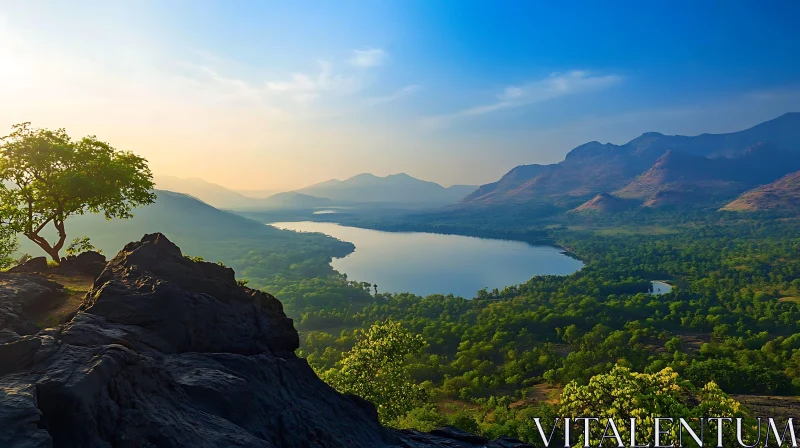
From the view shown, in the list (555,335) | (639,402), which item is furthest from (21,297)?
(555,335)

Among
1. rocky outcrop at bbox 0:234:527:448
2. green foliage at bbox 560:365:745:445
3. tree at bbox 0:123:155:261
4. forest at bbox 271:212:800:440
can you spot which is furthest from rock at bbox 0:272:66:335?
green foliage at bbox 560:365:745:445

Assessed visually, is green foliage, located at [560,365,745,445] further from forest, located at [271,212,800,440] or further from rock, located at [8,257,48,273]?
rock, located at [8,257,48,273]

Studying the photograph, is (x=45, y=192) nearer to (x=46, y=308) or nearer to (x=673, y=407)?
(x=46, y=308)

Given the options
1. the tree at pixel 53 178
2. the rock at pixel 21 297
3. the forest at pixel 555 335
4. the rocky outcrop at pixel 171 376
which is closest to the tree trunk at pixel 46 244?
the tree at pixel 53 178

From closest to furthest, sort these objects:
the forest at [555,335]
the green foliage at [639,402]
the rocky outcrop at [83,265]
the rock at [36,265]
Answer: the green foliage at [639,402], the rock at [36,265], the rocky outcrop at [83,265], the forest at [555,335]

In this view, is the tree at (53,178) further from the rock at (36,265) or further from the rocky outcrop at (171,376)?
the rocky outcrop at (171,376)

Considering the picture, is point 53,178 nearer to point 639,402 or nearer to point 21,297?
point 21,297

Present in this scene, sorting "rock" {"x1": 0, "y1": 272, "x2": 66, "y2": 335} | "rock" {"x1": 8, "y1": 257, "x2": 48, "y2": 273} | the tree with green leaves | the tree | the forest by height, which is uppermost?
the tree

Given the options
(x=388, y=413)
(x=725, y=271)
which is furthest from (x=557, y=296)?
(x=388, y=413)
